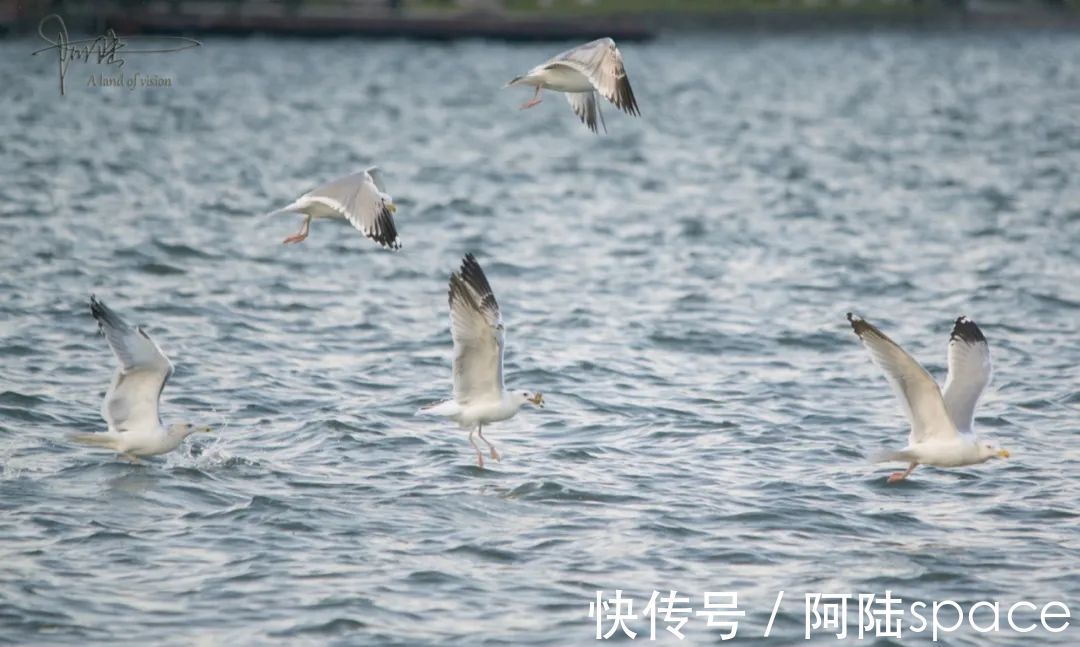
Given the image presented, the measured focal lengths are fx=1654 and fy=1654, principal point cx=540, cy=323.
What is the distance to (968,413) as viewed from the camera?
1090cm

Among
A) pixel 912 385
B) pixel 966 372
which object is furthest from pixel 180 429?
pixel 966 372

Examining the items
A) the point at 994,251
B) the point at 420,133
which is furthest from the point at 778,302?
the point at 420,133

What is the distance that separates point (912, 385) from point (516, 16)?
212ft

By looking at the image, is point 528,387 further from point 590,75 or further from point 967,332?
point 967,332

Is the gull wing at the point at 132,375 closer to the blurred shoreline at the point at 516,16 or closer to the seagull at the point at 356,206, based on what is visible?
the seagull at the point at 356,206

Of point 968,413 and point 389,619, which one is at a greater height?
point 968,413

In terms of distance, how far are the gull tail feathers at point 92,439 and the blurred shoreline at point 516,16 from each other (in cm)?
4915

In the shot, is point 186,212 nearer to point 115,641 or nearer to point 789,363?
point 789,363

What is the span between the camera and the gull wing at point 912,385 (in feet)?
33.4

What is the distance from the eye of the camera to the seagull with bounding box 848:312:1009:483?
33.7 ft

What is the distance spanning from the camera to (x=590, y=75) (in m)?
11.5

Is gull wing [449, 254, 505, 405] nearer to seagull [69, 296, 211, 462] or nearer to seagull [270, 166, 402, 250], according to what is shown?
seagull [270, 166, 402, 250]

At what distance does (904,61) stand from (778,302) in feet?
173

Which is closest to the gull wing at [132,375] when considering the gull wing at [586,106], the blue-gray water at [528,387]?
the blue-gray water at [528,387]
